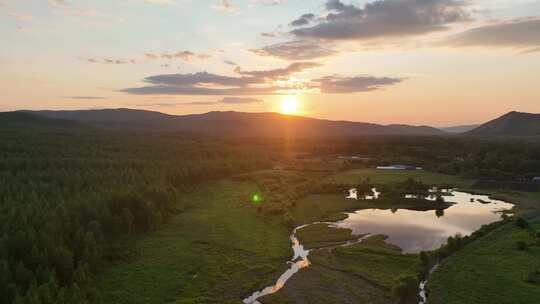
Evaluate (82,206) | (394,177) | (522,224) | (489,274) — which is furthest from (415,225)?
(394,177)

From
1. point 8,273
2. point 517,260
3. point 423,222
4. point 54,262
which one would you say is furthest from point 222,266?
point 423,222

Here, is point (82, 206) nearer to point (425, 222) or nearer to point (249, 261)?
point (249, 261)

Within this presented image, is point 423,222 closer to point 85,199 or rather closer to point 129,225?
point 129,225

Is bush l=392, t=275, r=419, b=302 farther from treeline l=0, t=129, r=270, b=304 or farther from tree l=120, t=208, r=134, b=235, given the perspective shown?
tree l=120, t=208, r=134, b=235

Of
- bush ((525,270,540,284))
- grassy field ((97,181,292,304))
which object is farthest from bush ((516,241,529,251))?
grassy field ((97,181,292,304))

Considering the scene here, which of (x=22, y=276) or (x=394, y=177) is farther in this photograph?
(x=394, y=177)

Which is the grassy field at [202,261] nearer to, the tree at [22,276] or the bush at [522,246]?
the tree at [22,276]
